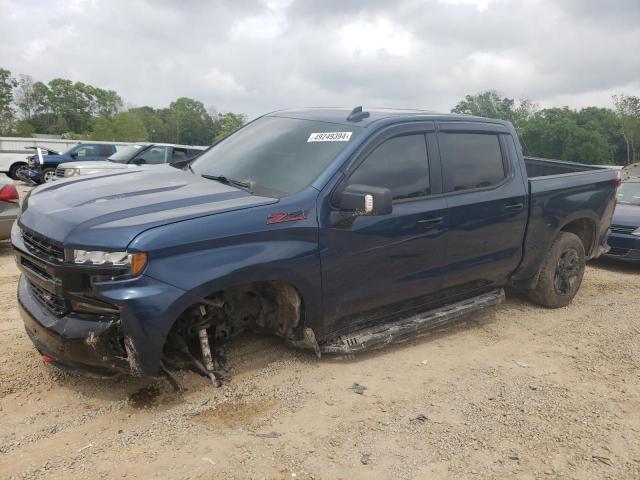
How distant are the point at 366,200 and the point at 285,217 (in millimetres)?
511

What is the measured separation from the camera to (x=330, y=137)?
12.5ft

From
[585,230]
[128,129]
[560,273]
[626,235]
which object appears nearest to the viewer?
[560,273]

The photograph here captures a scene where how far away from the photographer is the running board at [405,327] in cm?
375

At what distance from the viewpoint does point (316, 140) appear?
151 inches

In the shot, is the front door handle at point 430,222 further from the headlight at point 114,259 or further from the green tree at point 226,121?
the green tree at point 226,121

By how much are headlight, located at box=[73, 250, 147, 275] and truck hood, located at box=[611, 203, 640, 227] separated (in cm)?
753

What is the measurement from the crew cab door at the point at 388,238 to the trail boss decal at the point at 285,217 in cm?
15

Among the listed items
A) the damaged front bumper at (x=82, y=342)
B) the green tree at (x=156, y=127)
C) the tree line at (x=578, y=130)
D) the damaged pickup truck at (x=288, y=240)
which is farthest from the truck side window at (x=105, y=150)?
the green tree at (x=156, y=127)

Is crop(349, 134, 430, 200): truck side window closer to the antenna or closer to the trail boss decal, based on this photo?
the antenna

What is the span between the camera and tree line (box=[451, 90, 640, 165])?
42.6m

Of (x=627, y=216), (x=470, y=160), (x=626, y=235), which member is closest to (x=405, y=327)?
(x=470, y=160)

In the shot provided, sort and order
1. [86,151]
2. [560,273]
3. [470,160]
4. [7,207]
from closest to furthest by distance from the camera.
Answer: [470,160] < [560,273] < [7,207] < [86,151]

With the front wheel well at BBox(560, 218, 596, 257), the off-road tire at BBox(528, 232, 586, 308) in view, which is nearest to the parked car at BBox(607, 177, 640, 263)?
the front wheel well at BBox(560, 218, 596, 257)

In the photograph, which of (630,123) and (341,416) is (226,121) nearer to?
(630,123)
